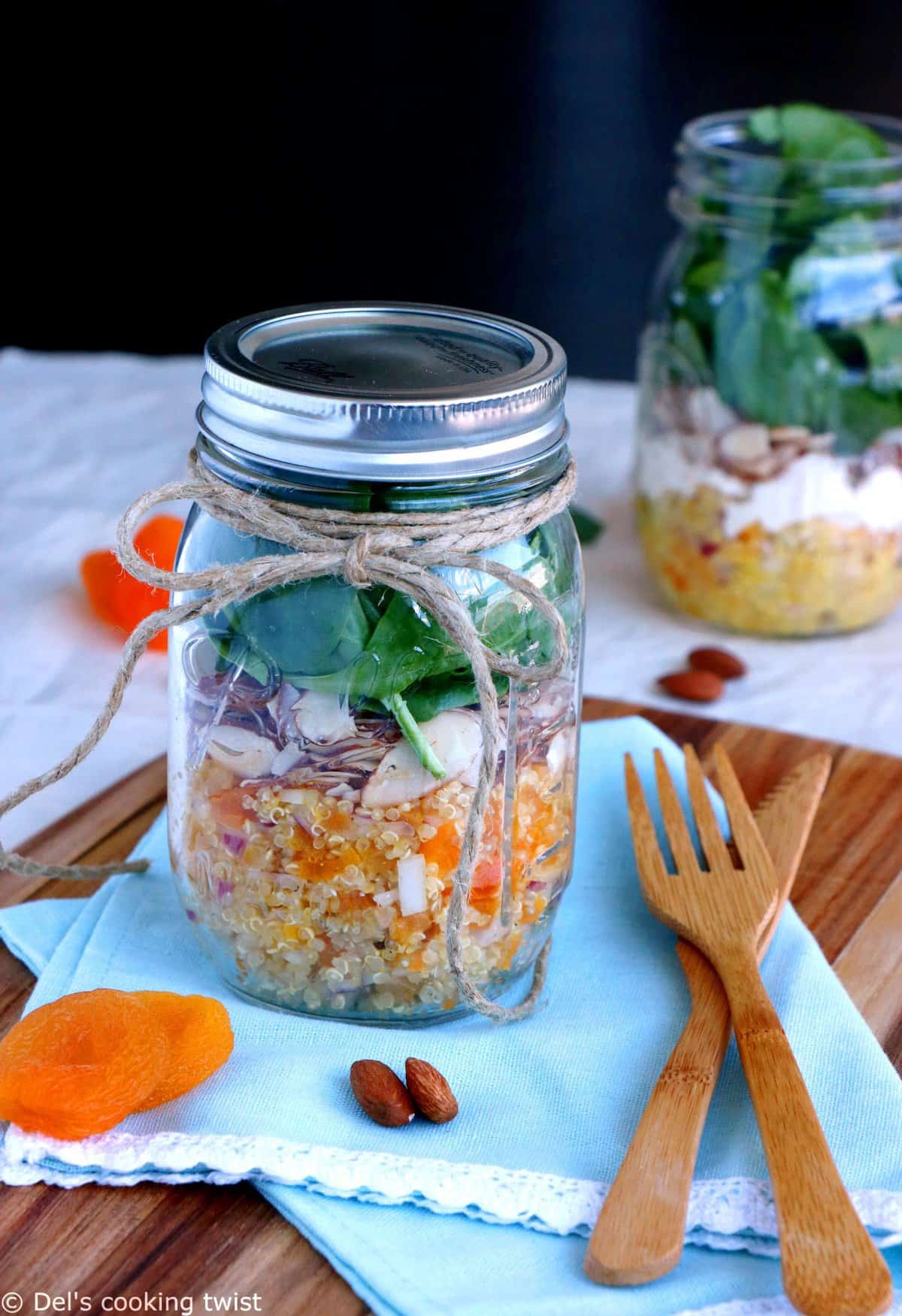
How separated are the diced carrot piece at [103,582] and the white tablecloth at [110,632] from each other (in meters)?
0.02

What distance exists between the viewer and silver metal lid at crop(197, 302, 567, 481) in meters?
0.65

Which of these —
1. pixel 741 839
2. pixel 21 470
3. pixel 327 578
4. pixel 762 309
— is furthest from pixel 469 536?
pixel 21 470

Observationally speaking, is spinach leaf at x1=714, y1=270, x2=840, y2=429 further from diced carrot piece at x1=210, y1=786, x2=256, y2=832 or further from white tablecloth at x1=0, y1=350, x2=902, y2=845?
diced carrot piece at x1=210, y1=786, x2=256, y2=832

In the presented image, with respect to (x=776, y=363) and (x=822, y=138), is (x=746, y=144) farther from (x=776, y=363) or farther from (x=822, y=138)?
(x=776, y=363)

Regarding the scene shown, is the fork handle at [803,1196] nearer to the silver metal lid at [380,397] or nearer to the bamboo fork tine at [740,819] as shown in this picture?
the bamboo fork tine at [740,819]

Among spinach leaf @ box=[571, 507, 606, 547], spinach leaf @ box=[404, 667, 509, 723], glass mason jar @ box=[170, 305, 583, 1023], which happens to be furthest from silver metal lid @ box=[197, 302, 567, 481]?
spinach leaf @ box=[571, 507, 606, 547]

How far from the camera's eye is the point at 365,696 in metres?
0.69

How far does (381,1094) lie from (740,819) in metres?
0.33

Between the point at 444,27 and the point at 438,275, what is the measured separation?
1.17 ft

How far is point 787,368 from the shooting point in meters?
1.20

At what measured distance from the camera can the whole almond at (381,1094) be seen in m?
0.67

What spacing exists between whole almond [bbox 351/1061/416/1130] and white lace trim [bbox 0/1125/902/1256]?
0.02 metres

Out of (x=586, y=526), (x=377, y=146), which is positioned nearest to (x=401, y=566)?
(x=586, y=526)

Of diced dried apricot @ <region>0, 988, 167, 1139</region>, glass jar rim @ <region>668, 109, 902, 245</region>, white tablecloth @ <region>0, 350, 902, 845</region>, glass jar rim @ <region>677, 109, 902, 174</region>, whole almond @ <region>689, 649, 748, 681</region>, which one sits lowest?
white tablecloth @ <region>0, 350, 902, 845</region>
